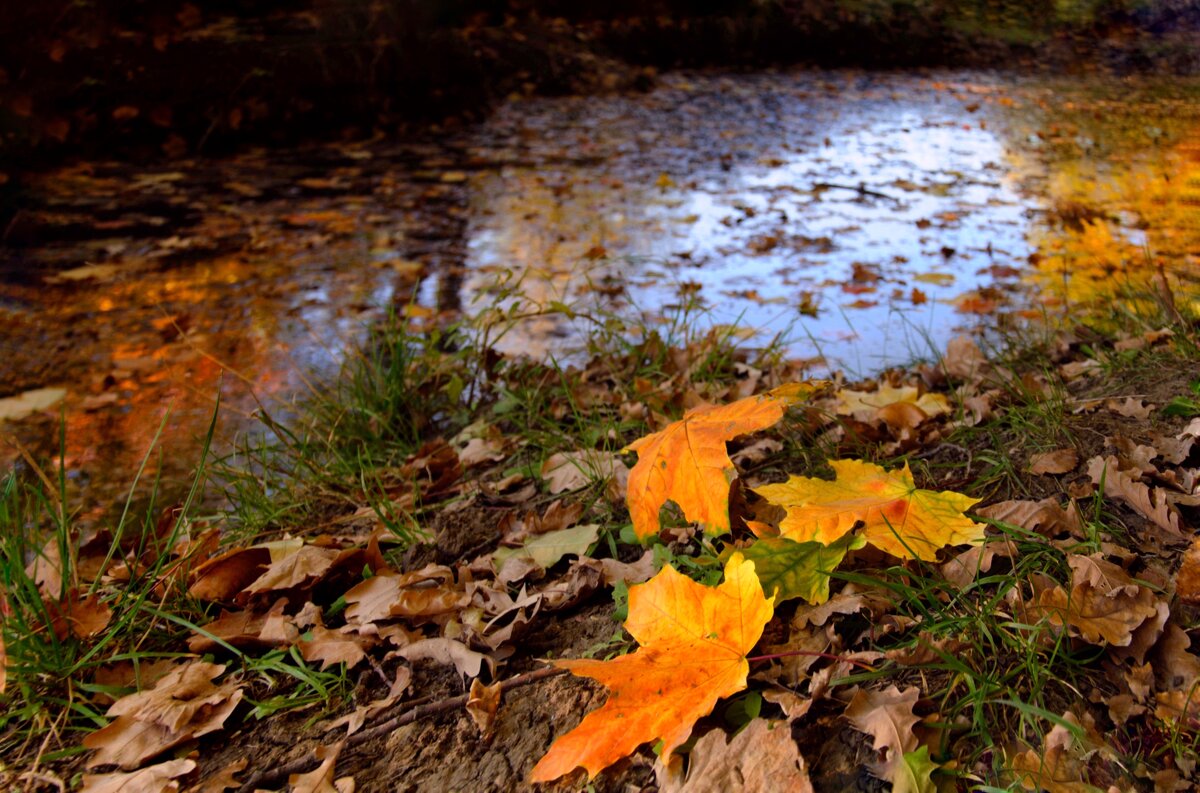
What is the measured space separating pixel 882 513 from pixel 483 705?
72 cm

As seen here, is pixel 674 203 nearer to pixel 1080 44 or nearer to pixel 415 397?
pixel 415 397

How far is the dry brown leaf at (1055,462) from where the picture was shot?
165cm

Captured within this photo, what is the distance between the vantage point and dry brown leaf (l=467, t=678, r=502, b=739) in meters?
1.34

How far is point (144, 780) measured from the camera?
1.31 meters

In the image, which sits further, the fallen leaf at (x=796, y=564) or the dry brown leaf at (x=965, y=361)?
the dry brown leaf at (x=965, y=361)

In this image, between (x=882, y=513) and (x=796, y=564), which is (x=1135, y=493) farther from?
(x=796, y=564)

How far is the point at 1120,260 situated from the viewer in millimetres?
3896

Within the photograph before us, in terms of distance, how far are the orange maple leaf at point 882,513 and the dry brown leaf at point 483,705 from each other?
1.73 feet

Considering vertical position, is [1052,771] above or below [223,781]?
above

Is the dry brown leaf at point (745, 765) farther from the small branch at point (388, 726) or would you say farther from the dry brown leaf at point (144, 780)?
the dry brown leaf at point (144, 780)

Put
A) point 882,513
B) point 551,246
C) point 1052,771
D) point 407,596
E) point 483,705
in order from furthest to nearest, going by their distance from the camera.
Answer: point 551,246, point 407,596, point 882,513, point 483,705, point 1052,771

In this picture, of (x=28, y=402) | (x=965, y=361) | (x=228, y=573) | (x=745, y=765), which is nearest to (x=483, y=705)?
(x=745, y=765)

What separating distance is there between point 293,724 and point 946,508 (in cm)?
114

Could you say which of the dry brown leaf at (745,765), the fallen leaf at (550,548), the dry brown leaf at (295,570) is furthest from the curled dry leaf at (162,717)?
the dry brown leaf at (745,765)
